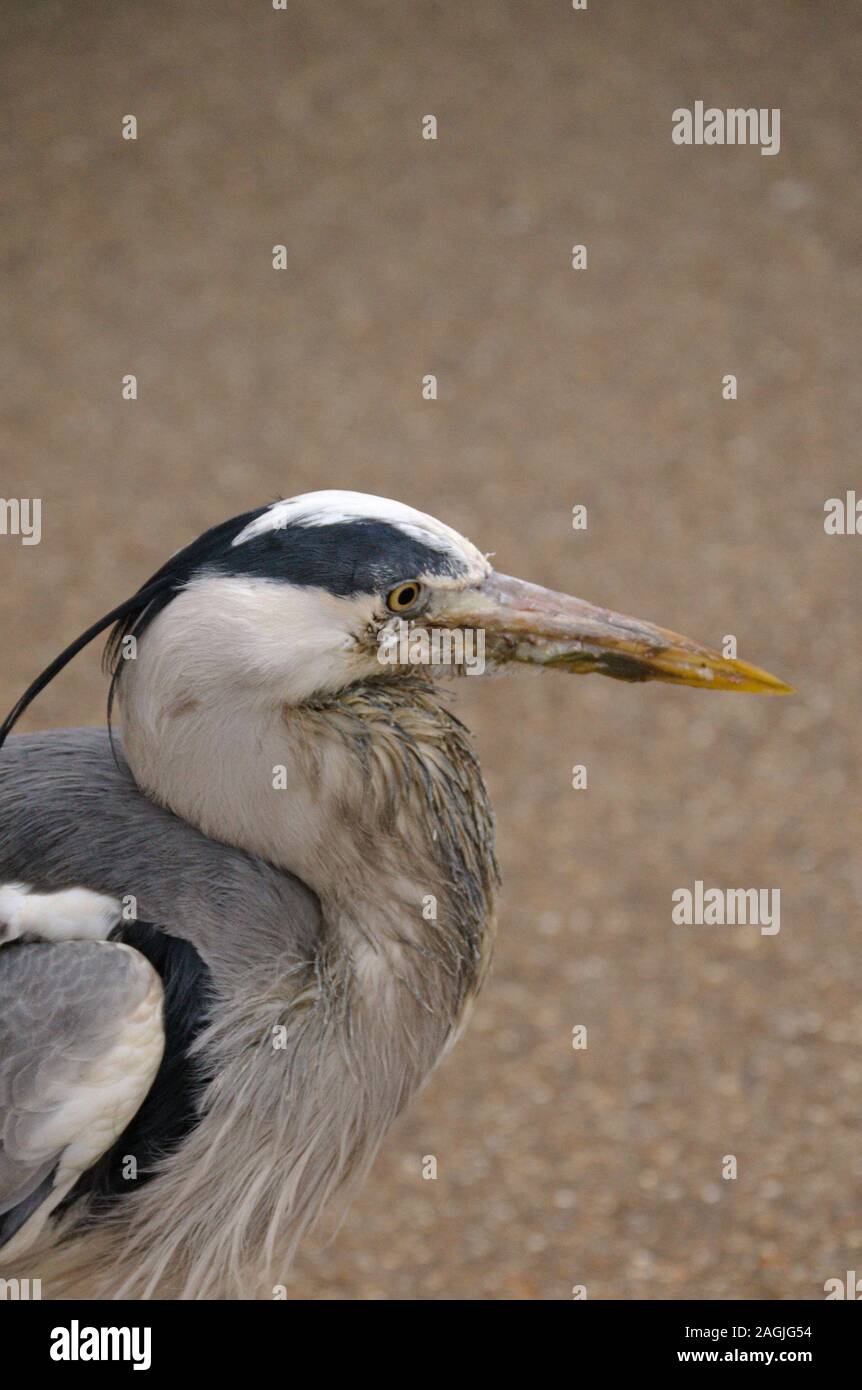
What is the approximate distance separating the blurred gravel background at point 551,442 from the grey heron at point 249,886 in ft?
3.68

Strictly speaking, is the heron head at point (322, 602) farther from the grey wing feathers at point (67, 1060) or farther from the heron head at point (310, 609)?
the grey wing feathers at point (67, 1060)

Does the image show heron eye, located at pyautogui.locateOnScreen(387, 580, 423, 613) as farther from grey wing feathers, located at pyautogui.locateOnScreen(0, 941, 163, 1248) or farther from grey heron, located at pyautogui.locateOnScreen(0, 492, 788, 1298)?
grey wing feathers, located at pyautogui.locateOnScreen(0, 941, 163, 1248)

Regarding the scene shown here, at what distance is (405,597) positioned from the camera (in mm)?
Answer: 2576

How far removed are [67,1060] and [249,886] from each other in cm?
40

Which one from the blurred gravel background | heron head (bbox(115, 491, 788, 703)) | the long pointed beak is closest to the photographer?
heron head (bbox(115, 491, 788, 703))

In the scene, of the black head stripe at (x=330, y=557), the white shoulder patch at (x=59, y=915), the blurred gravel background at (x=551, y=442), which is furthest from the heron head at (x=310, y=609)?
the blurred gravel background at (x=551, y=442)

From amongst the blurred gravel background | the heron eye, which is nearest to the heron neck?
the heron eye

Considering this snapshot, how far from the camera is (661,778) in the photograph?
5.12 meters

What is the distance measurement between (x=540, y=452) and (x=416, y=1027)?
3.96 meters

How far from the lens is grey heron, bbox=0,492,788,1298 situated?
8.28 feet

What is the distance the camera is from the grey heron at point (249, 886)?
2.52 meters

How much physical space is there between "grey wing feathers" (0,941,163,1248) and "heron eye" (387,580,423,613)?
0.69 metres

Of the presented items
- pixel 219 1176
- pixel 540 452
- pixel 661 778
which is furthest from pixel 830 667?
pixel 219 1176
